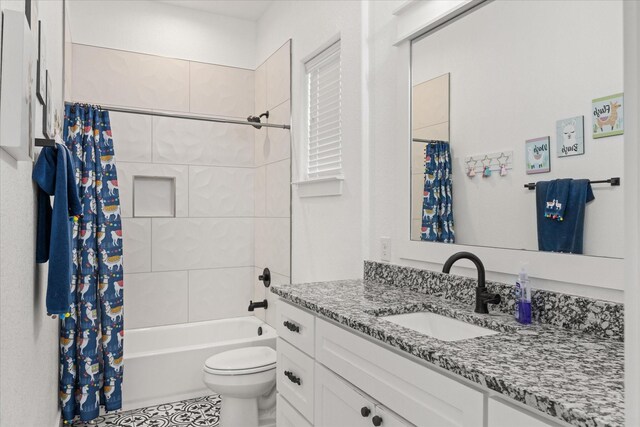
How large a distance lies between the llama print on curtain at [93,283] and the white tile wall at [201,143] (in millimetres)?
623

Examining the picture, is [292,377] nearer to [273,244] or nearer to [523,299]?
[523,299]

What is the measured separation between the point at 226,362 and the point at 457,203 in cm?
166

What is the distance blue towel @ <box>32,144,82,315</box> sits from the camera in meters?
1.39

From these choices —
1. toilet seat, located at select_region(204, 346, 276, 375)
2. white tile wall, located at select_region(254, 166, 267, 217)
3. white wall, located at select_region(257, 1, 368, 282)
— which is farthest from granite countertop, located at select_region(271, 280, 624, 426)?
white tile wall, located at select_region(254, 166, 267, 217)

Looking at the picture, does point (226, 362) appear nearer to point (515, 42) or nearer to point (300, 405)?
point (300, 405)

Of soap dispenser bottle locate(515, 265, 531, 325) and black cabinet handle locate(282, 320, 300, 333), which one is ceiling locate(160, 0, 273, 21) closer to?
black cabinet handle locate(282, 320, 300, 333)

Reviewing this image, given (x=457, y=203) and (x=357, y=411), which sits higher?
(x=457, y=203)

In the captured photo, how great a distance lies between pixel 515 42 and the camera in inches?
56.5

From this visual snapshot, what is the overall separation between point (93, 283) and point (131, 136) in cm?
120

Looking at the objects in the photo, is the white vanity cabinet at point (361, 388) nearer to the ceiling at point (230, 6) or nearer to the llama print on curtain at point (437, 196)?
the llama print on curtain at point (437, 196)

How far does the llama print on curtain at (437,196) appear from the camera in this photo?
67.1 inches

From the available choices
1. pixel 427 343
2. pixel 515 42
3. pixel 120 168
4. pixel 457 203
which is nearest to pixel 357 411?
pixel 427 343

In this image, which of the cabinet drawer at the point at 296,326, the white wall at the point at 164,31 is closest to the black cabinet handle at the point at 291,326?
the cabinet drawer at the point at 296,326

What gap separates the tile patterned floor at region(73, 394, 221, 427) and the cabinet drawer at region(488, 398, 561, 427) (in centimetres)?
215
